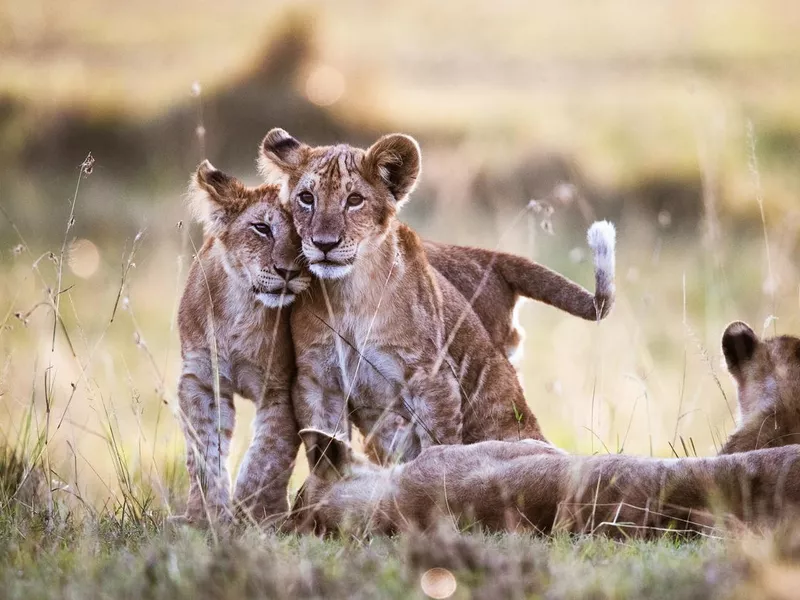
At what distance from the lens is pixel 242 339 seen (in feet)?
17.9

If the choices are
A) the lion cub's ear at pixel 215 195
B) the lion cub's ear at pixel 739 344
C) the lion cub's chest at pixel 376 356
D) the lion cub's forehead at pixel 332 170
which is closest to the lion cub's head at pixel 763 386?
the lion cub's ear at pixel 739 344

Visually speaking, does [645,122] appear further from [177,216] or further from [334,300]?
[334,300]

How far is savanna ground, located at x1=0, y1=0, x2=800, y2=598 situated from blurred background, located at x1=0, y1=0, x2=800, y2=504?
6cm

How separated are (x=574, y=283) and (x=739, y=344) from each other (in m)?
1.28

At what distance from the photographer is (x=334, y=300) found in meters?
5.43

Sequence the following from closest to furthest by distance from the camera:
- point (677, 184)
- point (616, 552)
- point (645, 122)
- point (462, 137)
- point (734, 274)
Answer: point (616, 552)
point (734, 274)
point (677, 184)
point (462, 137)
point (645, 122)

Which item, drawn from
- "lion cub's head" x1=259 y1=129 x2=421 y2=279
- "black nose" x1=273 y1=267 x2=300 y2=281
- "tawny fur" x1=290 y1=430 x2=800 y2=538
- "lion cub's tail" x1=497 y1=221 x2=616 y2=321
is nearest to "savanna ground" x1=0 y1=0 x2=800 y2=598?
"tawny fur" x1=290 y1=430 x2=800 y2=538

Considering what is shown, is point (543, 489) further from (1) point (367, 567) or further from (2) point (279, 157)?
(2) point (279, 157)

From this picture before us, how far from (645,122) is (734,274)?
234 inches

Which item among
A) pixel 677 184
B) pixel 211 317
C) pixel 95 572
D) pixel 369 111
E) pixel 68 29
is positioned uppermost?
pixel 68 29

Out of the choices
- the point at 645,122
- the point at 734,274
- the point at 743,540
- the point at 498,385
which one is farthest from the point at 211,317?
the point at 645,122

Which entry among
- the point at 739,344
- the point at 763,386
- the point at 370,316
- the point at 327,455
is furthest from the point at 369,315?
the point at 763,386

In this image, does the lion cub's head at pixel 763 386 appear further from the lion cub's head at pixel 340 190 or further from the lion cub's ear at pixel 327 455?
the lion cub's head at pixel 340 190

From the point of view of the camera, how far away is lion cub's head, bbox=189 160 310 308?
536 centimetres
